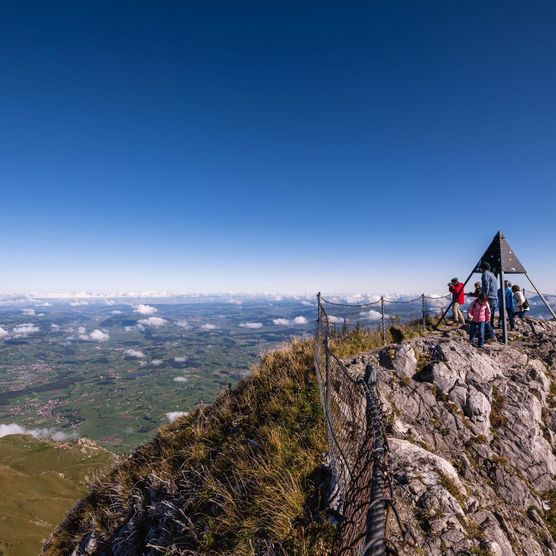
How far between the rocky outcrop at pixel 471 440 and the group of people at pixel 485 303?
2.72ft

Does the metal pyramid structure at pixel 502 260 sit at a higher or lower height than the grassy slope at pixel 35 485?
higher

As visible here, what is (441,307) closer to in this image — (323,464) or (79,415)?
(323,464)

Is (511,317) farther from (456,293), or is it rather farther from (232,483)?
(232,483)

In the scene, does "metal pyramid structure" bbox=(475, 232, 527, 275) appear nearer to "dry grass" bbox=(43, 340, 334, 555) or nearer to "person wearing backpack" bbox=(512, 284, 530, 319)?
"person wearing backpack" bbox=(512, 284, 530, 319)

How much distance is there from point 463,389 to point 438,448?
8.55 feet

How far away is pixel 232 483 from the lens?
6664 millimetres

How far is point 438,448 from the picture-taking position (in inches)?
334

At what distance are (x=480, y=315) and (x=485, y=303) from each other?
0.50 meters

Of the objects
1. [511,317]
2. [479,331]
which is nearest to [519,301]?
[511,317]

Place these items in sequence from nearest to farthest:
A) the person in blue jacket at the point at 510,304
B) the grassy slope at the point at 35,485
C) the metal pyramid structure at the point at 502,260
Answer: the metal pyramid structure at the point at 502,260 < the person in blue jacket at the point at 510,304 < the grassy slope at the point at 35,485

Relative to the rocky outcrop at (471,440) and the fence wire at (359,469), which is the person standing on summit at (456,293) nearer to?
the rocky outcrop at (471,440)

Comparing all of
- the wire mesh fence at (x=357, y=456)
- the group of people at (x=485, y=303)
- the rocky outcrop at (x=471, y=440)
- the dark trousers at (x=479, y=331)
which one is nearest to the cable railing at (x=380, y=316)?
the wire mesh fence at (x=357, y=456)

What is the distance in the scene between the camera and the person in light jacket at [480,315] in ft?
40.8

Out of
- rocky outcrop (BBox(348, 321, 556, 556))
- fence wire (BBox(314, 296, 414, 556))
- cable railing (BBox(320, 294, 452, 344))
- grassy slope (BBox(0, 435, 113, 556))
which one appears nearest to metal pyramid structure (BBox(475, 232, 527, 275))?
cable railing (BBox(320, 294, 452, 344))
